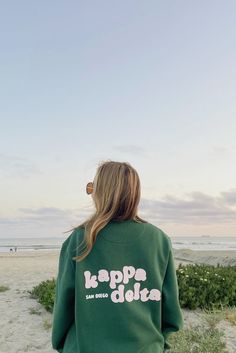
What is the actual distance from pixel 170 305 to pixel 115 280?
38cm

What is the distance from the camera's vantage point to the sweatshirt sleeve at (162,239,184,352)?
102 inches

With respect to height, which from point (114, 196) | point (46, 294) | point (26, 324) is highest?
point (114, 196)

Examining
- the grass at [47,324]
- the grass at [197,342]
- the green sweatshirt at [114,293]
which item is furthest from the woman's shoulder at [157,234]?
the grass at [47,324]

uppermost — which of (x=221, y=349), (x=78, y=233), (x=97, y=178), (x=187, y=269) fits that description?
(x=97, y=178)

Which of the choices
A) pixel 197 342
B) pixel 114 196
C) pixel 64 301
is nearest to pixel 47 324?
pixel 197 342

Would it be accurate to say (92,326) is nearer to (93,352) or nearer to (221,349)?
(93,352)

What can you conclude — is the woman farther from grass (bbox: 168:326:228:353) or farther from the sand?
the sand

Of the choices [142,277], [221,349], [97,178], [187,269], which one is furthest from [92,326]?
[187,269]

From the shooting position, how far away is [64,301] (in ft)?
8.21

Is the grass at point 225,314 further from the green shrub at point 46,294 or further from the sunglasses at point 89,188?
the sunglasses at point 89,188

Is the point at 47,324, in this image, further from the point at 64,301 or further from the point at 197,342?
the point at 64,301

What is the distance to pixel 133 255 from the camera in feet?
8.20

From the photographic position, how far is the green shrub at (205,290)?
856 cm

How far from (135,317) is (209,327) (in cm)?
470
